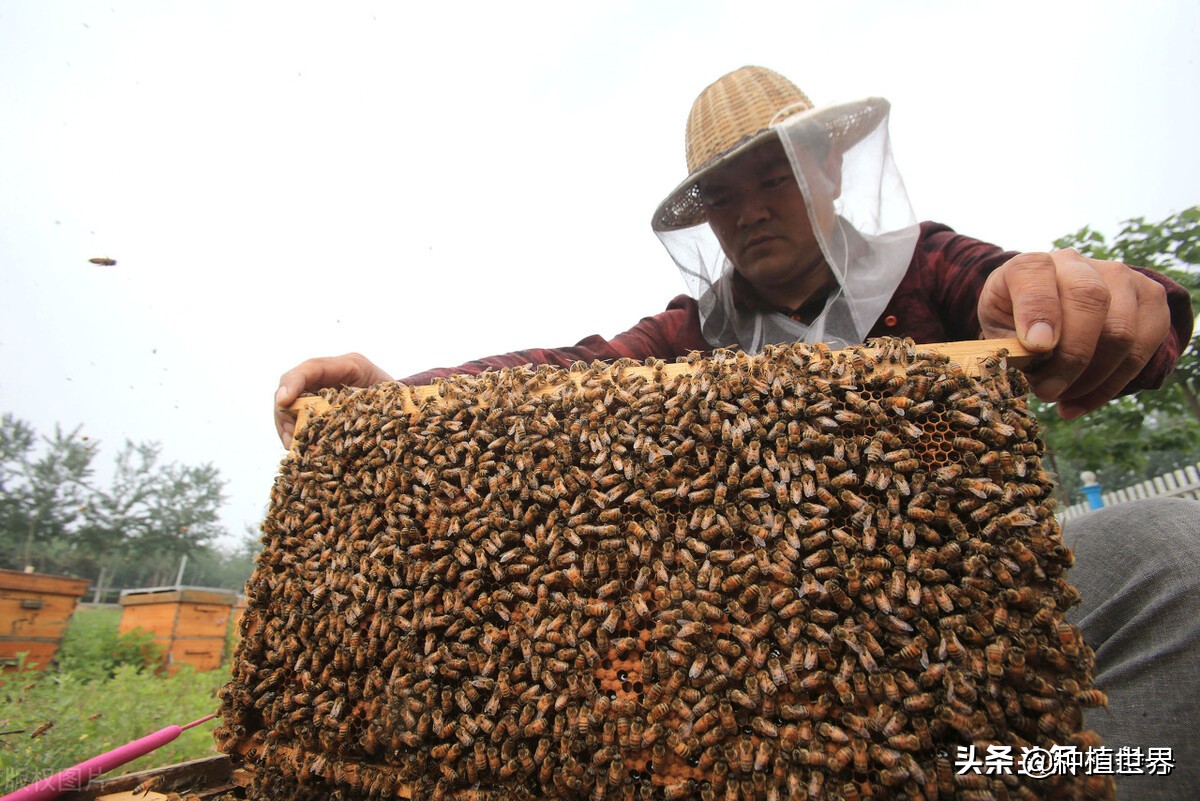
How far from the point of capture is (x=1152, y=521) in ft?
6.57

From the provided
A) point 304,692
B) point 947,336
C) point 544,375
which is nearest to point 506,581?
point 544,375

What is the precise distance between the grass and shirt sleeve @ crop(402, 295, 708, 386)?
216 centimetres

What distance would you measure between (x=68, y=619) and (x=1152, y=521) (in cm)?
1248

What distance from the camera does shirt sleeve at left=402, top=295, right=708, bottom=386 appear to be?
11.2ft

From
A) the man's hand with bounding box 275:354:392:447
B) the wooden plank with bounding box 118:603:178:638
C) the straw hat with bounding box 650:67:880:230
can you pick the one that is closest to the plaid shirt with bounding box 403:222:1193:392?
the man's hand with bounding box 275:354:392:447

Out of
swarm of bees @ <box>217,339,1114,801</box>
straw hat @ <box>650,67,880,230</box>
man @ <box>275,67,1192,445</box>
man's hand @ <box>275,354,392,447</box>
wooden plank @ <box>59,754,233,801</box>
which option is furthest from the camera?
straw hat @ <box>650,67,880,230</box>

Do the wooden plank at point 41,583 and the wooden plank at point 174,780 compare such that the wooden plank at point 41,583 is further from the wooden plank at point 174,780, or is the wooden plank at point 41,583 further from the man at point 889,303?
the man at point 889,303

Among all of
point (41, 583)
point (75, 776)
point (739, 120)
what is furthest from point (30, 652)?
point (739, 120)

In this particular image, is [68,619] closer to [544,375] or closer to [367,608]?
[367,608]

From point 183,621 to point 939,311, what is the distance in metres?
12.7

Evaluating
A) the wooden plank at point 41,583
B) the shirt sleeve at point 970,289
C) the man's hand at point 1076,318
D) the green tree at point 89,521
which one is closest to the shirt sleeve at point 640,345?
the shirt sleeve at point 970,289

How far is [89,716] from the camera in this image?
4645 millimetres

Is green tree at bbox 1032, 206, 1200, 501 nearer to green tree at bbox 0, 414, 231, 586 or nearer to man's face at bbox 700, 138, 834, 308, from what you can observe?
man's face at bbox 700, 138, 834, 308

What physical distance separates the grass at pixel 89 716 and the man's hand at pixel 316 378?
1233 mm
